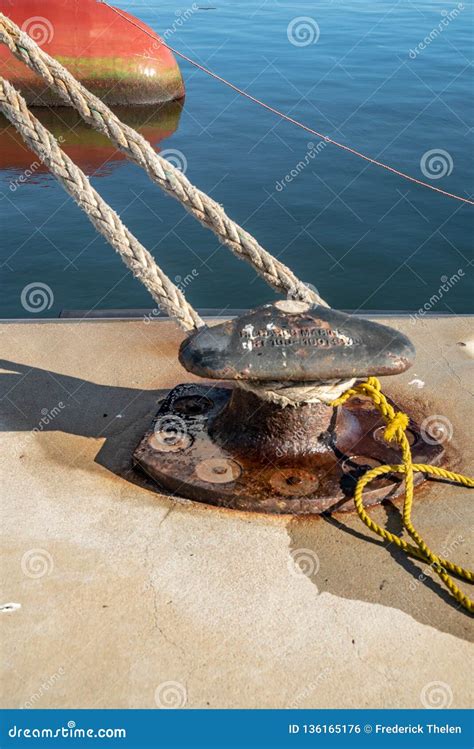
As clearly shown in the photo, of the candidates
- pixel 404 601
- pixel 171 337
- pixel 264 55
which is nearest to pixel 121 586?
pixel 404 601

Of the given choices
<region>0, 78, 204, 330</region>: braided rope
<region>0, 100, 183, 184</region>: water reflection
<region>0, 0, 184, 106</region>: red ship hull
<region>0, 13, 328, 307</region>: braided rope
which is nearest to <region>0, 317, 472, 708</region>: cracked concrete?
<region>0, 78, 204, 330</region>: braided rope

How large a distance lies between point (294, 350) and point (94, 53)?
11.4 m

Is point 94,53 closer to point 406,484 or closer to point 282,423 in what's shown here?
point 282,423

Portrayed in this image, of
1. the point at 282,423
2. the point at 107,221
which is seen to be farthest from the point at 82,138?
the point at 282,423

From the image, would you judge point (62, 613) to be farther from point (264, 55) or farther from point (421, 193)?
point (264, 55)

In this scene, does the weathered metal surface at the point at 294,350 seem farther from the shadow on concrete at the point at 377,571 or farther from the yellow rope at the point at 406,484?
the shadow on concrete at the point at 377,571

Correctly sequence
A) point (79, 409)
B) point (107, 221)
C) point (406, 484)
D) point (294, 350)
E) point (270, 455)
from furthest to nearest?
point (79, 409), point (107, 221), point (270, 455), point (406, 484), point (294, 350)

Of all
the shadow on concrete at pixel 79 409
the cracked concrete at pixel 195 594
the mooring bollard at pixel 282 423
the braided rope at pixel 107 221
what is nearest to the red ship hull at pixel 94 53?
the shadow on concrete at pixel 79 409

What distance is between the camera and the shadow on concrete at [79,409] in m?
4.02

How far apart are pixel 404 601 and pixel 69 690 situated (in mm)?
1219

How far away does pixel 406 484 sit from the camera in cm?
346

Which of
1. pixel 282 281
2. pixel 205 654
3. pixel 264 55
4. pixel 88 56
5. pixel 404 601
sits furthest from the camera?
pixel 264 55

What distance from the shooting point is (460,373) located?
4609 mm

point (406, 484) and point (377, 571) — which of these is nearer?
point (377, 571)
